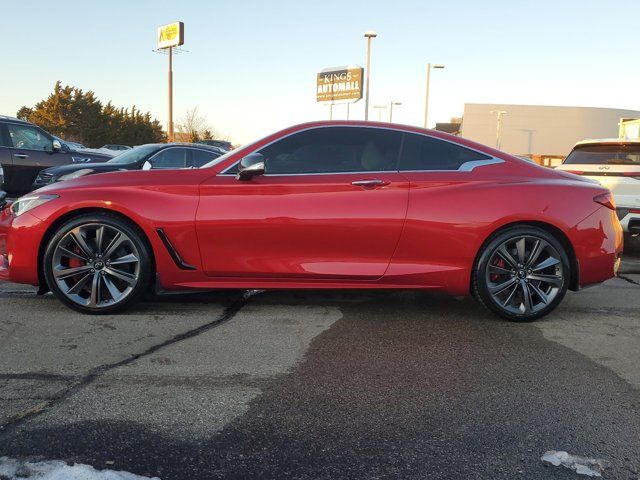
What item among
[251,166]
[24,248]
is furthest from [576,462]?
[24,248]

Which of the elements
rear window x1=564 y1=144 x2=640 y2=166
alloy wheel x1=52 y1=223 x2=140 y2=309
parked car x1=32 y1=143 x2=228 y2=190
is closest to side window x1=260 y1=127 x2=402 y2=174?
alloy wheel x1=52 y1=223 x2=140 y2=309

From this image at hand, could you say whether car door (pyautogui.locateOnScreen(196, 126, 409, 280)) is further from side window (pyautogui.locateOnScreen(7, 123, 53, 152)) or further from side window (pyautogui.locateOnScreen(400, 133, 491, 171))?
side window (pyautogui.locateOnScreen(7, 123, 53, 152))

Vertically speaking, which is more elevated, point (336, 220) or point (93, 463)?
point (336, 220)

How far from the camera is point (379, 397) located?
2.91 m

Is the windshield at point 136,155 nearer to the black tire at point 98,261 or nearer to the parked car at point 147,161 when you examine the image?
the parked car at point 147,161

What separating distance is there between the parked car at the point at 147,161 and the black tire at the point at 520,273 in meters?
6.66

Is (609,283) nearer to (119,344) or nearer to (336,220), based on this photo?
(336,220)

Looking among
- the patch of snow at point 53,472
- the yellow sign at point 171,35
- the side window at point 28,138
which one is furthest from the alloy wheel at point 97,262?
the yellow sign at point 171,35

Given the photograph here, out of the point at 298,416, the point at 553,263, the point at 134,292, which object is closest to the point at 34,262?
the point at 134,292

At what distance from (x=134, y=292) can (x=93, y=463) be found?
219cm

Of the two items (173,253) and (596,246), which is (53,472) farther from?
(596,246)

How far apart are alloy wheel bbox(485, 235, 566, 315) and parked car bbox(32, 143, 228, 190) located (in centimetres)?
671

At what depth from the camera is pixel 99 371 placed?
3.17 m

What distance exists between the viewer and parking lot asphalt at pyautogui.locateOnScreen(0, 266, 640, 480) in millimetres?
2307
